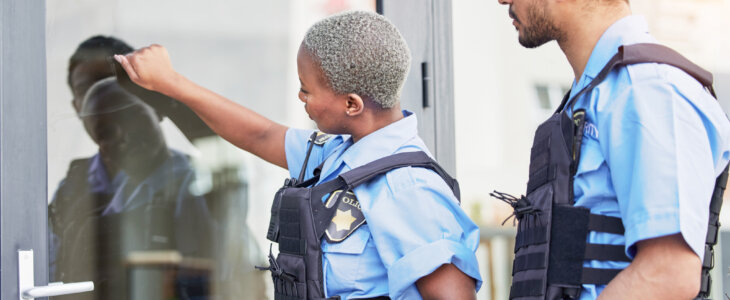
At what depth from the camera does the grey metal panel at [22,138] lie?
4.17ft

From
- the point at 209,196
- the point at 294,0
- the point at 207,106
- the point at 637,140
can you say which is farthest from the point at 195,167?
the point at 637,140

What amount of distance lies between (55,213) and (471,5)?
1.32m

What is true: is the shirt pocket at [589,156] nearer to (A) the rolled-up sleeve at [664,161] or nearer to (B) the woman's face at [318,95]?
(A) the rolled-up sleeve at [664,161]

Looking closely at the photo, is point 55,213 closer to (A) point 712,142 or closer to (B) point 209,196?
(B) point 209,196

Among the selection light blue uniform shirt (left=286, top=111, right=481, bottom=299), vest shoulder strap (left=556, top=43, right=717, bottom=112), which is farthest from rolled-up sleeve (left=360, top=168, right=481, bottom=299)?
vest shoulder strap (left=556, top=43, right=717, bottom=112)

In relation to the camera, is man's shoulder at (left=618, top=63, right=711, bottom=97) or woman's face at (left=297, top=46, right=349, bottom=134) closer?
man's shoulder at (left=618, top=63, right=711, bottom=97)

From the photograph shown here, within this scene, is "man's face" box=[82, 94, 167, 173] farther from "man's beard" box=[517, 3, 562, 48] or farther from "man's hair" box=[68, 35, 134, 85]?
"man's beard" box=[517, 3, 562, 48]

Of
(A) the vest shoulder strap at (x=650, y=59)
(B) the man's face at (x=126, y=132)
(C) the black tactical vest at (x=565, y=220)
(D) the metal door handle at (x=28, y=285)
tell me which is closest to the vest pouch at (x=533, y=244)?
(C) the black tactical vest at (x=565, y=220)

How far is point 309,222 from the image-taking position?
1.36 metres

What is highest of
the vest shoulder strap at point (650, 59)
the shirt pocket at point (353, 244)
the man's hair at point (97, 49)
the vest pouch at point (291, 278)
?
the man's hair at point (97, 49)

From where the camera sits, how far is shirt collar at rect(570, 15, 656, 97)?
1169 millimetres

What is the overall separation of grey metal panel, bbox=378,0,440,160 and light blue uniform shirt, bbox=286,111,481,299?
21.3 inches

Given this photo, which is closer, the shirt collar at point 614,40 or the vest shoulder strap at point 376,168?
the shirt collar at point 614,40

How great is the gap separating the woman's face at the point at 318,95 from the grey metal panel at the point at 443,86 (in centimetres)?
63
